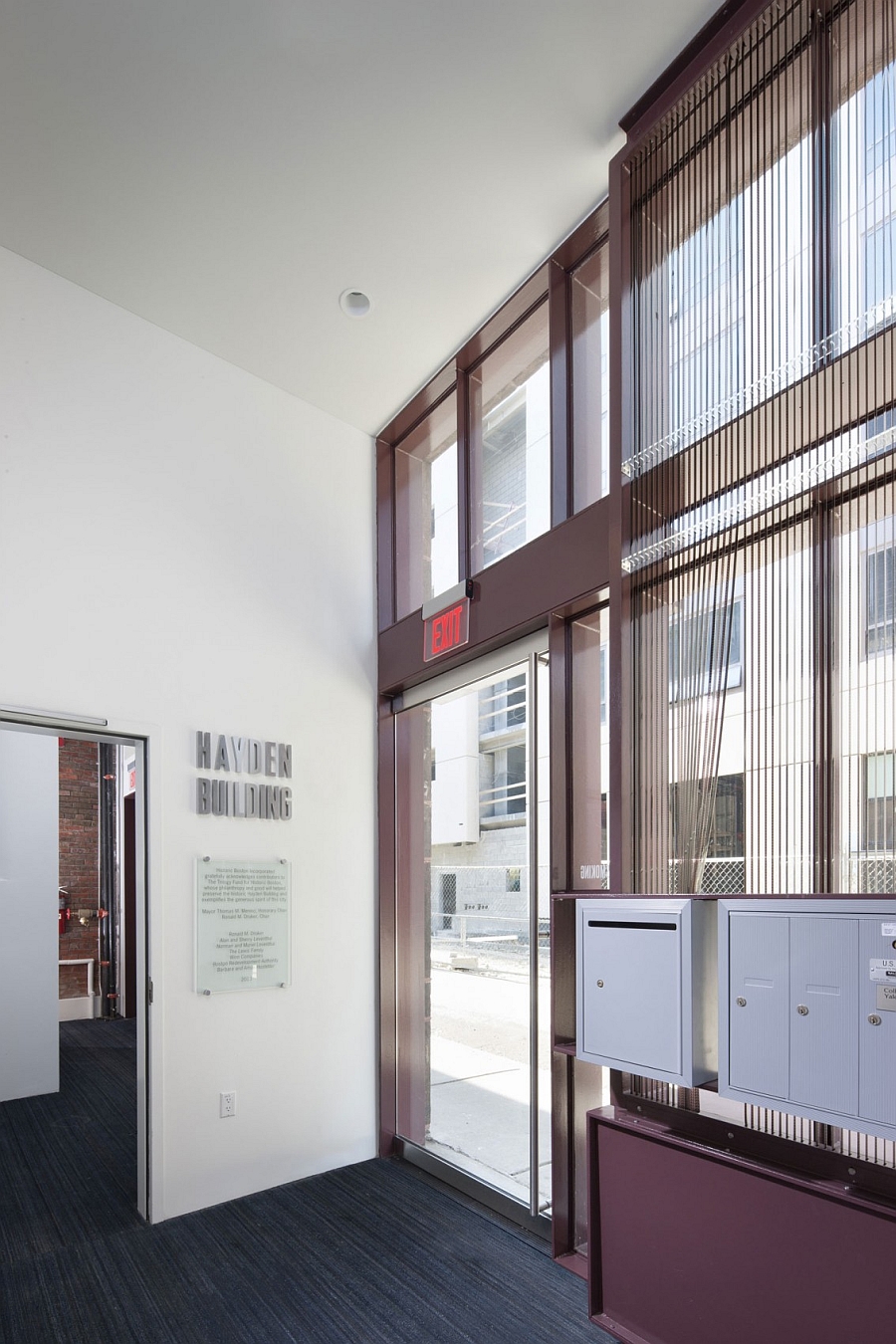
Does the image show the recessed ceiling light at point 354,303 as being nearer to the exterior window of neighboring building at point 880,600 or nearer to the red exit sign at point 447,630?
the red exit sign at point 447,630

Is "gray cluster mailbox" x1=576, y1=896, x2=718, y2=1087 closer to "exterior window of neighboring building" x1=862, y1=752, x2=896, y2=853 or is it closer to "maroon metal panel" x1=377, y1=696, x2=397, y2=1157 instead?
"exterior window of neighboring building" x1=862, y1=752, x2=896, y2=853

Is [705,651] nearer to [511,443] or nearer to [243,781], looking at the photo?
[511,443]

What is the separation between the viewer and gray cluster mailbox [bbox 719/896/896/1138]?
2174 mm

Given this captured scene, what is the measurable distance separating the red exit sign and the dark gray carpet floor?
8.29 feet

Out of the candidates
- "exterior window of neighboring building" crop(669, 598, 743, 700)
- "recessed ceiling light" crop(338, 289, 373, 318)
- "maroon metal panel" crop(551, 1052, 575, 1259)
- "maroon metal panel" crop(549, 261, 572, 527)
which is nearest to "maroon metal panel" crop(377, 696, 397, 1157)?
"maroon metal panel" crop(551, 1052, 575, 1259)

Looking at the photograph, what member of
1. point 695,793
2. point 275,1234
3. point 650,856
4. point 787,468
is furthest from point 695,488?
point 275,1234

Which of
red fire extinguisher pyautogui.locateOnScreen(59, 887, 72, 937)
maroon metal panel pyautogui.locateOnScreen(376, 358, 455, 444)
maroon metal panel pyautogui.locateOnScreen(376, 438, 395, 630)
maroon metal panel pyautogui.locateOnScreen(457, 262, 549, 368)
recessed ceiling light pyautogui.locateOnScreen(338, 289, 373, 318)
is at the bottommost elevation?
red fire extinguisher pyautogui.locateOnScreen(59, 887, 72, 937)

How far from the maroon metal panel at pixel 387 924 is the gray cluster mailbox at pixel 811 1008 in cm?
272

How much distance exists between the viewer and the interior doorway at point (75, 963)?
4.38 m

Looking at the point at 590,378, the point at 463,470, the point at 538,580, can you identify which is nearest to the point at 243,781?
the point at 538,580

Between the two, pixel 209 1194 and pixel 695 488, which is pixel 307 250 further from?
pixel 209 1194

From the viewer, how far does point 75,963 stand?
8.89m

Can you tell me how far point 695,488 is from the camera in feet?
10.0

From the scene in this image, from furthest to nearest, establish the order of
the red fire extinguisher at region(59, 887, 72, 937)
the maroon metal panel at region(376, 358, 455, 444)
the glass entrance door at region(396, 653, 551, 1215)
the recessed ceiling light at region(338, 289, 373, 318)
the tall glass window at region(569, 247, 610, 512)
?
the red fire extinguisher at region(59, 887, 72, 937) → the maroon metal panel at region(376, 358, 455, 444) → the recessed ceiling light at region(338, 289, 373, 318) → the glass entrance door at region(396, 653, 551, 1215) → the tall glass window at region(569, 247, 610, 512)
